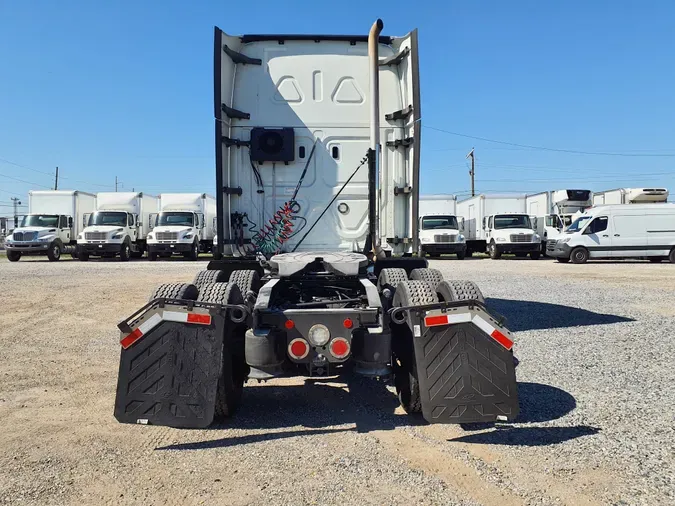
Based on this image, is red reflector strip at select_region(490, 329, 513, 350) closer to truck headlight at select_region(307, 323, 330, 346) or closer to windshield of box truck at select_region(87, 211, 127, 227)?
truck headlight at select_region(307, 323, 330, 346)

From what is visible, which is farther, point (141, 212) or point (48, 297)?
point (141, 212)

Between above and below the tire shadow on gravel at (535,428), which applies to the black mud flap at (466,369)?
above

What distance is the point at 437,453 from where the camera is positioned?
3.46 metres

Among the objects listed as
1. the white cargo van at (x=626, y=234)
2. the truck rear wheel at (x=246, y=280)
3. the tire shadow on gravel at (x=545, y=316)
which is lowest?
the tire shadow on gravel at (x=545, y=316)

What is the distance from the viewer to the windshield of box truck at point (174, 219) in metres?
25.0

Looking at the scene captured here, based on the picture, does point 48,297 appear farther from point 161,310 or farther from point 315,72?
point 161,310

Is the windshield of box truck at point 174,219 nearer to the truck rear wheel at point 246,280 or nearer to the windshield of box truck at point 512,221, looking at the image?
the windshield of box truck at point 512,221

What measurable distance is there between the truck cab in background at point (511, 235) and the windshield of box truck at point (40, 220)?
2188 cm

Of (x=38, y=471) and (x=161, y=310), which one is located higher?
(x=161, y=310)

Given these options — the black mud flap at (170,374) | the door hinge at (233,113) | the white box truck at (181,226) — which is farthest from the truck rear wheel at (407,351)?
the white box truck at (181,226)

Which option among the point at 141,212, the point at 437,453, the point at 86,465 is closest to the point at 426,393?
the point at 437,453

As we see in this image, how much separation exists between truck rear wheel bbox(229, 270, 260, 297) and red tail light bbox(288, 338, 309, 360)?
1915 mm

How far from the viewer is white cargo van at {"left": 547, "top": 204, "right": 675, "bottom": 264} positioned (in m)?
21.8

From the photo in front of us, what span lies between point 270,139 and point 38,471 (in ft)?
15.2
